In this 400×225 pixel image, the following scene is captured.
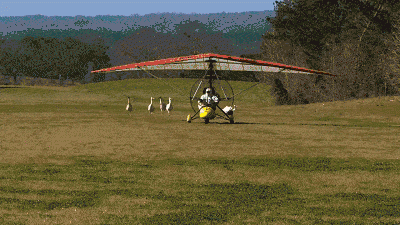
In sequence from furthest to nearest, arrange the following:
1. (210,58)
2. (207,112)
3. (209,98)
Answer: (207,112), (209,98), (210,58)

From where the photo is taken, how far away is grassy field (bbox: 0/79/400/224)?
6949 millimetres

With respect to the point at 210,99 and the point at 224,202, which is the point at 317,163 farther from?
the point at 210,99

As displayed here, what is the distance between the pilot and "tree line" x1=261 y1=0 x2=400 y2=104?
2324 centimetres

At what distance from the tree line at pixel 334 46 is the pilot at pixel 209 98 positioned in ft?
Result: 76.2

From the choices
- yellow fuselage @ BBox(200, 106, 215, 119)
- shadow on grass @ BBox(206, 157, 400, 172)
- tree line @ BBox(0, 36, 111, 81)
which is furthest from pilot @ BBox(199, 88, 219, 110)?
tree line @ BBox(0, 36, 111, 81)

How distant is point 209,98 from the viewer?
846 inches

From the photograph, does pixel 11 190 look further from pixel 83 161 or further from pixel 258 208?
pixel 258 208

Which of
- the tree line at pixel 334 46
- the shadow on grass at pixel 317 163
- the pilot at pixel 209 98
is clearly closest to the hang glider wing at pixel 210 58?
the pilot at pixel 209 98

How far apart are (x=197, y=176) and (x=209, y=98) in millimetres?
11833

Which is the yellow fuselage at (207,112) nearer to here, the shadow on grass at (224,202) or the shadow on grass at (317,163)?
the shadow on grass at (317,163)

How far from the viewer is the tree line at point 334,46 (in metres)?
42.8

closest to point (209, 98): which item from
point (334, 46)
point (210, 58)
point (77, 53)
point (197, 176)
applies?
point (210, 58)

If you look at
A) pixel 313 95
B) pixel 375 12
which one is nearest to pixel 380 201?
pixel 313 95

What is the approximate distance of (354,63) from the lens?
43.0 metres
